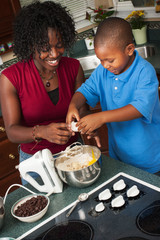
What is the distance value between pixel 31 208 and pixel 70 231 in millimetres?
195

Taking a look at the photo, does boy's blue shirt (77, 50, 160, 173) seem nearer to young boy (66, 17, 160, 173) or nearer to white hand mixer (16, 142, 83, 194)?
young boy (66, 17, 160, 173)

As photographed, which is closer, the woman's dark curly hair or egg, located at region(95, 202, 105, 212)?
egg, located at region(95, 202, 105, 212)

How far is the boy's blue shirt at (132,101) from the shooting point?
128 cm

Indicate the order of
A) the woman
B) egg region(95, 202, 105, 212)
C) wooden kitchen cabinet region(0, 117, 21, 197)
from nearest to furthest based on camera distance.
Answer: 1. egg region(95, 202, 105, 212)
2. the woman
3. wooden kitchen cabinet region(0, 117, 21, 197)

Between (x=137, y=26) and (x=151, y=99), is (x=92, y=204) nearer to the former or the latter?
(x=151, y=99)

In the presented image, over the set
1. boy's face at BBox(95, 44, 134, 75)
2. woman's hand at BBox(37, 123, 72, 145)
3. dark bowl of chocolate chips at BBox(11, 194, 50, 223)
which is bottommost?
dark bowl of chocolate chips at BBox(11, 194, 50, 223)

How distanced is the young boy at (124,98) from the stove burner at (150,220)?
1.20 ft

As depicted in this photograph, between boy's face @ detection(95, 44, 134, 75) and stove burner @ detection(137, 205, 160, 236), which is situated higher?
boy's face @ detection(95, 44, 134, 75)

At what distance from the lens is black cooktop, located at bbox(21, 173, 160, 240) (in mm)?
951

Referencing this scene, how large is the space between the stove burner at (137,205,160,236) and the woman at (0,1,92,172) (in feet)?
1.54

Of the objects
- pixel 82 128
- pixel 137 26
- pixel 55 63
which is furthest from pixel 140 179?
pixel 137 26

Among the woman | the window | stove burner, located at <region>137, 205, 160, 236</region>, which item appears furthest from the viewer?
the window

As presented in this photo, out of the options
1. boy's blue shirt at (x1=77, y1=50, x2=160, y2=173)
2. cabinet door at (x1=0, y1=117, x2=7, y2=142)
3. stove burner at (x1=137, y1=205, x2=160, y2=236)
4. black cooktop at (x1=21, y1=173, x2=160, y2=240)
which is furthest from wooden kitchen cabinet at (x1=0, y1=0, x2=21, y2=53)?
stove burner at (x1=137, y1=205, x2=160, y2=236)

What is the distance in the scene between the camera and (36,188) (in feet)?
4.22
